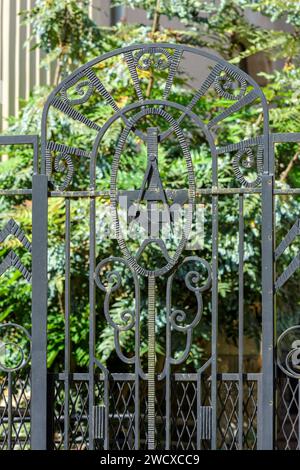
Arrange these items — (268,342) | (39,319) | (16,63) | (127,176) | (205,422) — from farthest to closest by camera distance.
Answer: (16,63)
(127,176)
(39,319)
(205,422)
(268,342)

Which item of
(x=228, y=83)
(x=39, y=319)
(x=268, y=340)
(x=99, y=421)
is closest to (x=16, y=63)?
(x=228, y=83)

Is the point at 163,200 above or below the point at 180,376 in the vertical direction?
above

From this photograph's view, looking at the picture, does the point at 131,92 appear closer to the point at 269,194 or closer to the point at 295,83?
the point at 295,83

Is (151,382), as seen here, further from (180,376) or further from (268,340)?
(268,340)

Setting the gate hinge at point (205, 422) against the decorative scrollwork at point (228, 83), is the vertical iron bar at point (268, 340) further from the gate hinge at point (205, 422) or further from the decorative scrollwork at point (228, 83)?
the decorative scrollwork at point (228, 83)

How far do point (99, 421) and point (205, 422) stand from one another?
20.3 inches

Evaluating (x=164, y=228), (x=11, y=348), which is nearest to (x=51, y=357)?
(x=11, y=348)

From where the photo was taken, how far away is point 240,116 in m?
7.36

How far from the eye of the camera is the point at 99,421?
456 centimetres

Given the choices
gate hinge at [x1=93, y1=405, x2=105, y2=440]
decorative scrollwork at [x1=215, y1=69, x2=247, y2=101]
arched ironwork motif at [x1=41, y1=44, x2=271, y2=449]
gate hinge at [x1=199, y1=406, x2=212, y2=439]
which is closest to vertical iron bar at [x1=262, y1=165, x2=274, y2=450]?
arched ironwork motif at [x1=41, y1=44, x2=271, y2=449]

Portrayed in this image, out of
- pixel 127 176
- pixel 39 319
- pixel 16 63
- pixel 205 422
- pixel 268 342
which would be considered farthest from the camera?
pixel 16 63

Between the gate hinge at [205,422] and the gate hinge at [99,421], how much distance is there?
18.8 inches

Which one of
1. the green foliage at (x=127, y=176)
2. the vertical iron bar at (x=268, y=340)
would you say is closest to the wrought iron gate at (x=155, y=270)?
the vertical iron bar at (x=268, y=340)

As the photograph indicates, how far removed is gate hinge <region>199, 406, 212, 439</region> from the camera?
4484 millimetres
